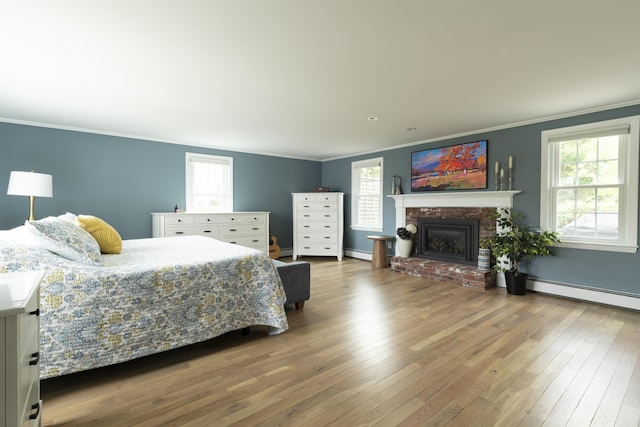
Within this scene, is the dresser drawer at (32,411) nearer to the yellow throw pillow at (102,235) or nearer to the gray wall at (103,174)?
the yellow throw pillow at (102,235)

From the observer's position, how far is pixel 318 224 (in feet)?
21.0

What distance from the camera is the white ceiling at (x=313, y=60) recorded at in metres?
1.78

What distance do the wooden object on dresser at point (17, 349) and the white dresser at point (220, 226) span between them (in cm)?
373

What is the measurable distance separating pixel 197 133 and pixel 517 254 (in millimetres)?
4765

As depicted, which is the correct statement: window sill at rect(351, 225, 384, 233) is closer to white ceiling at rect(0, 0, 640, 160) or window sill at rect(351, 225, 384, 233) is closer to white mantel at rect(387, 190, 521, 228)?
white mantel at rect(387, 190, 521, 228)

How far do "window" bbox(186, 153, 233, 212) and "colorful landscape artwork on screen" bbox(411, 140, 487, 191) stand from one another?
3.43 m

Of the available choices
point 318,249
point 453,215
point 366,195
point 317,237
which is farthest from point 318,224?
point 453,215

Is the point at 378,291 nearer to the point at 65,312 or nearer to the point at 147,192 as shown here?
the point at 65,312

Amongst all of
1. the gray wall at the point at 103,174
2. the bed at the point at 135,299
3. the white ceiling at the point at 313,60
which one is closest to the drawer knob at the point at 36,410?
the bed at the point at 135,299

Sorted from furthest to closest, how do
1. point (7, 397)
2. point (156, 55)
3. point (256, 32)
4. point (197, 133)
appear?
point (197, 133)
point (156, 55)
point (256, 32)
point (7, 397)

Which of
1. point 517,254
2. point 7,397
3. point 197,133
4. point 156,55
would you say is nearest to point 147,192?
point 197,133

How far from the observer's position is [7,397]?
0.95 metres

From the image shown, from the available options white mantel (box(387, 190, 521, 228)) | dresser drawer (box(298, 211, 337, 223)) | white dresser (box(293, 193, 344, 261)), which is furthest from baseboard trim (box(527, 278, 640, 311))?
dresser drawer (box(298, 211, 337, 223))

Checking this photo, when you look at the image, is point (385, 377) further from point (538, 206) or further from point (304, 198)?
point (304, 198)
